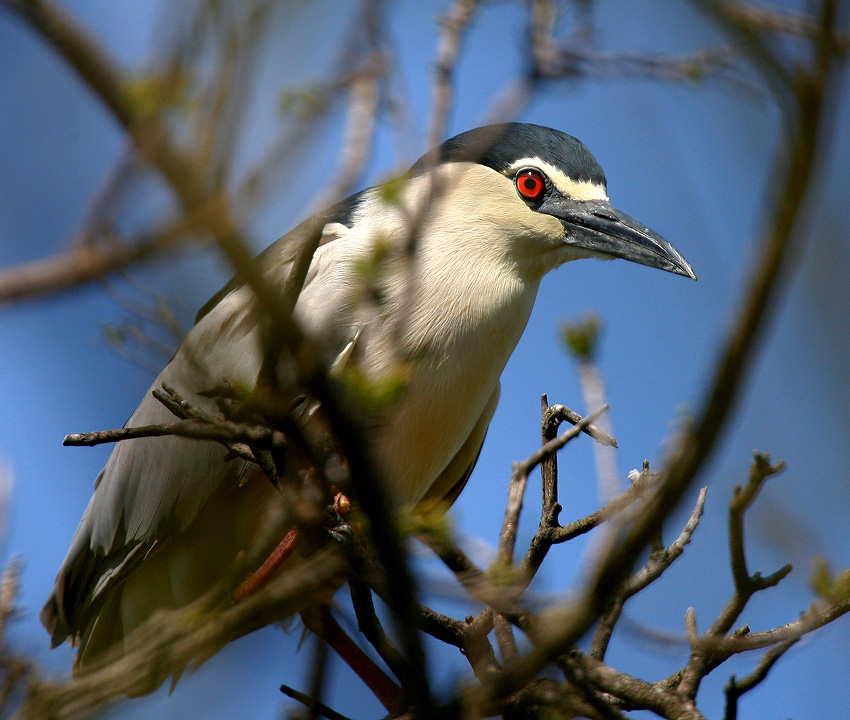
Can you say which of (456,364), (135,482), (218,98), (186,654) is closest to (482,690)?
(186,654)

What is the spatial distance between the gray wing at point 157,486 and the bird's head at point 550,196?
0.55 meters

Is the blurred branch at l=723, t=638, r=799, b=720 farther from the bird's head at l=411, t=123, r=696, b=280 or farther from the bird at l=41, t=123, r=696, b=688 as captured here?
the bird's head at l=411, t=123, r=696, b=280

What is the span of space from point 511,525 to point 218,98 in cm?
131

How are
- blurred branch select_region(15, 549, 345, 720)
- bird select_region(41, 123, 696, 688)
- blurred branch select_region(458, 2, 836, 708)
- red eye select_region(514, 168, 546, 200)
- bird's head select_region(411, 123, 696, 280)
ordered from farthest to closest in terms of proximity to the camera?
red eye select_region(514, 168, 546, 200) < bird's head select_region(411, 123, 696, 280) < bird select_region(41, 123, 696, 688) < blurred branch select_region(15, 549, 345, 720) < blurred branch select_region(458, 2, 836, 708)

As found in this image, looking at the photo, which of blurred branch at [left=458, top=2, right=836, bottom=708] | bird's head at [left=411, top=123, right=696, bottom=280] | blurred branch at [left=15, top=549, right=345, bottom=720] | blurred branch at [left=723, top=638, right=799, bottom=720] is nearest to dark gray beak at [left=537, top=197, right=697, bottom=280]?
bird's head at [left=411, top=123, right=696, bottom=280]

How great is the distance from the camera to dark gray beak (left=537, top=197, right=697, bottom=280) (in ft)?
8.91

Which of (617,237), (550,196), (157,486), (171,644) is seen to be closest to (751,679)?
(171,644)

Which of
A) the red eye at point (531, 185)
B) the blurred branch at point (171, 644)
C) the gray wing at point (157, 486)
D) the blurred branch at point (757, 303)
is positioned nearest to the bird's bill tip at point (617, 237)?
the red eye at point (531, 185)

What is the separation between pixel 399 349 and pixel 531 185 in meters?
0.86

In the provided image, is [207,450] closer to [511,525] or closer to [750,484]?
[511,525]

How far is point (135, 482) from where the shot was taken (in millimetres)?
2953

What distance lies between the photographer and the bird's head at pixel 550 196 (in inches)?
110

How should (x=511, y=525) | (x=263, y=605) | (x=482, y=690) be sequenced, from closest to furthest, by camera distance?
1. (x=482, y=690)
2. (x=263, y=605)
3. (x=511, y=525)

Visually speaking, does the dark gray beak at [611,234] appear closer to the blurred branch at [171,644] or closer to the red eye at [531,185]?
the red eye at [531,185]
